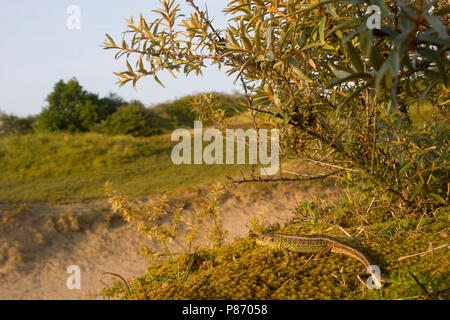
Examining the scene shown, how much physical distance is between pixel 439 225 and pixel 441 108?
73 cm

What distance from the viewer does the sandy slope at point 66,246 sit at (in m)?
4.88

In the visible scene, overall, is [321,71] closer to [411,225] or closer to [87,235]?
[411,225]

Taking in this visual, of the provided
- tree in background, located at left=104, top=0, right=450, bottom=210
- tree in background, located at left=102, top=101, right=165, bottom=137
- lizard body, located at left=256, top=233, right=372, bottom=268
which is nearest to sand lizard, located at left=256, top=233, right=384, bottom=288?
lizard body, located at left=256, top=233, right=372, bottom=268

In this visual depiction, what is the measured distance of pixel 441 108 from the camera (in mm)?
2131

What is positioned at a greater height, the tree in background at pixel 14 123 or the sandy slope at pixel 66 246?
the tree in background at pixel 14 123

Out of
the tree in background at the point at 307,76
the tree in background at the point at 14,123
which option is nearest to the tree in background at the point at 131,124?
the tree in background at the point at 14,123

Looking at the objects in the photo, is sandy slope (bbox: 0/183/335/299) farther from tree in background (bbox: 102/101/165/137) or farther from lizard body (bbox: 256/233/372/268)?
tree in background (bbox: 102/101/165/137)

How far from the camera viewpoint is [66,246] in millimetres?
5848

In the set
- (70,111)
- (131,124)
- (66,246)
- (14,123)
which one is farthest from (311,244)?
(14,123)

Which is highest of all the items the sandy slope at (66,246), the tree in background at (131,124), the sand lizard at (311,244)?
the tree in background at (131,124)

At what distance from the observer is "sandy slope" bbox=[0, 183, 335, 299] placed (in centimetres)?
488

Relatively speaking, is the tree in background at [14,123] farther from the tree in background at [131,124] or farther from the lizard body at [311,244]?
the lizard body at [311,244]

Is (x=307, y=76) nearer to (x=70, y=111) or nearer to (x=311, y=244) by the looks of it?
(x=311, y=244)
